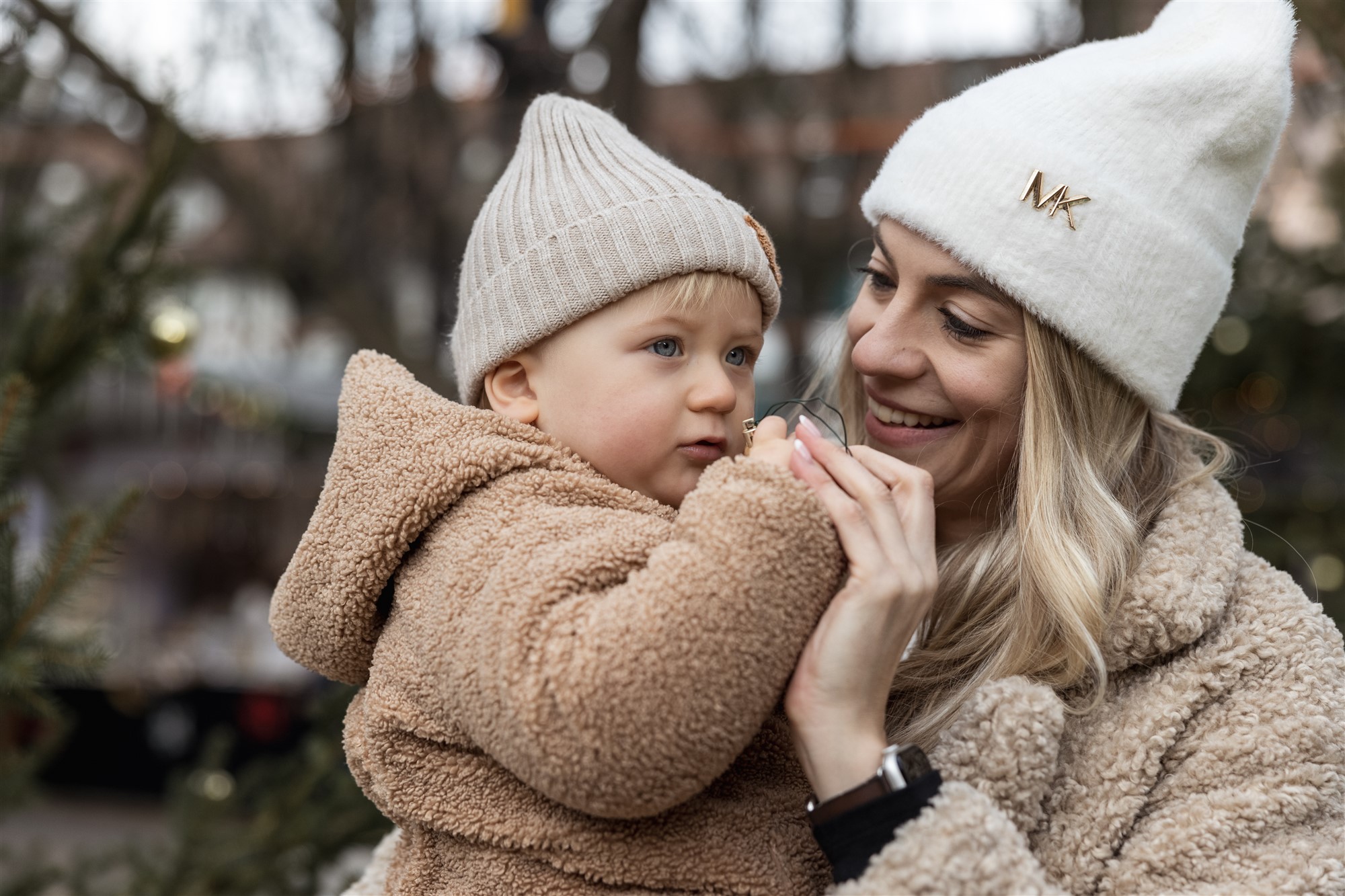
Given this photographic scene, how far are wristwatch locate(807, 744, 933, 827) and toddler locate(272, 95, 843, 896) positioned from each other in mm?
121

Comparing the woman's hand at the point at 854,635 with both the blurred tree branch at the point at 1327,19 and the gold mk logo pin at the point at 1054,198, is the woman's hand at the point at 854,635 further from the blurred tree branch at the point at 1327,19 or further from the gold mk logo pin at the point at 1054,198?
the blurred tree branch at the point at 1327,19

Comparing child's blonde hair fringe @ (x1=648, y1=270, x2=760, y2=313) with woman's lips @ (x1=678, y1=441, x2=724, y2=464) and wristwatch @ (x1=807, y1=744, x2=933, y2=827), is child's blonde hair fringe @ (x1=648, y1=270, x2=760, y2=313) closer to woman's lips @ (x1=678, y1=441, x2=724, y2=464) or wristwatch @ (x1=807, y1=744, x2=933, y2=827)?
woman's lips @ (x1=678, y1=441, x2=724, y2=464)

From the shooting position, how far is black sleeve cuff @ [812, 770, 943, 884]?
131 centimetres

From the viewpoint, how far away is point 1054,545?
171 centimetres

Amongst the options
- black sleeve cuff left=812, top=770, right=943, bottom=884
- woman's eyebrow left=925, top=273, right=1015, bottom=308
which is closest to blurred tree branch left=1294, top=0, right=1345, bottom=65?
woman's eyebrow left=925, top=273, right=1015, bottom=308

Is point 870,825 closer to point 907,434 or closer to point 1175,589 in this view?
point 1175,589

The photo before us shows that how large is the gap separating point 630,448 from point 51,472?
9.55 feet

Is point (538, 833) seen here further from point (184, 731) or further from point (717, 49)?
point (184, 731)

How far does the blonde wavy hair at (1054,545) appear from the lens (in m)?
1.63

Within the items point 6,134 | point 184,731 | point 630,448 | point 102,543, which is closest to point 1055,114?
point 630,448

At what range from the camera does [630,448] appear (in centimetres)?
162

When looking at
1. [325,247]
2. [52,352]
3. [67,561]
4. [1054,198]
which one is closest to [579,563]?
[1054,198]

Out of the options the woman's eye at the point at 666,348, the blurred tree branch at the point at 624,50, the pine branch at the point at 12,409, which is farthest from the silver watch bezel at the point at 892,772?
the blurred tree branch at the point at 624,50

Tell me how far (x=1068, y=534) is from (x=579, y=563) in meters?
0.84
